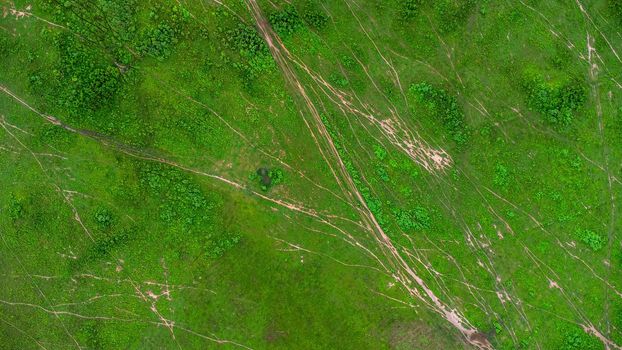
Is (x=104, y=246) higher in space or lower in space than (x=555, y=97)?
lower

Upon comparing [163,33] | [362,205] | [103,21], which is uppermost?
[163,33]

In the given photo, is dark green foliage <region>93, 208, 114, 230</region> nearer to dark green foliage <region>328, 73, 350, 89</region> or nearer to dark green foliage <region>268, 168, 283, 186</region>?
dark green foliage <region>268, 168, 283, 186</region>

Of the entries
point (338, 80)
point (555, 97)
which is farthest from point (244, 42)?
point (555, 97)

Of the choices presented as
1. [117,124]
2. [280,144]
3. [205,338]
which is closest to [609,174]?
[280,144]

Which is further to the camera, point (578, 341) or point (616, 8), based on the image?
point (616, 8)

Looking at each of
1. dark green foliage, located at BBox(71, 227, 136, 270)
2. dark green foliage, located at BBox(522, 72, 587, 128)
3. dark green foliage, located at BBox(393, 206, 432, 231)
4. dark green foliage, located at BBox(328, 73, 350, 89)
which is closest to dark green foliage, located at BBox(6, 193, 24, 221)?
dark green foliage, located at BBox(71, 227, 136, 270)

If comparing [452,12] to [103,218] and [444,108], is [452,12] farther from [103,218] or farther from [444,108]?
[103,218]

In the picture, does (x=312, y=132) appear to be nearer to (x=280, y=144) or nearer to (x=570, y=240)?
(x=280, y=144)
